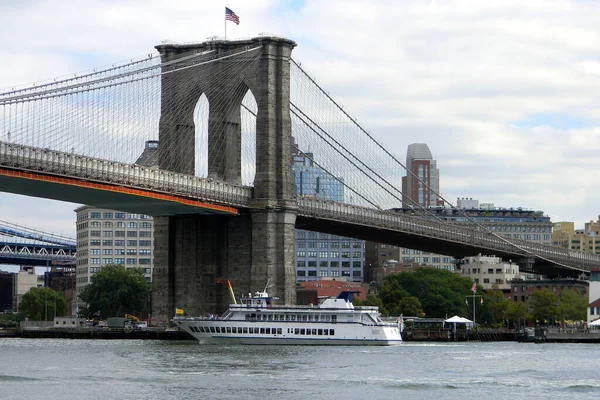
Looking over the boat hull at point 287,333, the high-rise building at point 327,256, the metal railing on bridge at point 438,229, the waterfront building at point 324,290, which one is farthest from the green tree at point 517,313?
the high-rise building at point 327,256

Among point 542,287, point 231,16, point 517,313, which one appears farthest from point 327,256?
point 231,16

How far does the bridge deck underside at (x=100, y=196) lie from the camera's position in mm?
83125

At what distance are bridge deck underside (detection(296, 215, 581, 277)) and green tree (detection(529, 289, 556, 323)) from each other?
239 cm

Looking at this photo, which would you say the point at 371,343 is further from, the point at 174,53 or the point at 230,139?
the point at 174,53

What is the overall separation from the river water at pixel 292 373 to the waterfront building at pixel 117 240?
231 feet

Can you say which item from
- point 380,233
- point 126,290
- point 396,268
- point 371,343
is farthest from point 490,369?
point 396,268

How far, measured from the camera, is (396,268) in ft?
530

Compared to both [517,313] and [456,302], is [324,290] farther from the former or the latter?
[517,313]

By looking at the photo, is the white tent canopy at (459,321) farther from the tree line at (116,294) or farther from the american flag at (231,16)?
the tree line at (116,294)

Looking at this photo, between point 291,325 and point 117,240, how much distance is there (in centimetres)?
7074

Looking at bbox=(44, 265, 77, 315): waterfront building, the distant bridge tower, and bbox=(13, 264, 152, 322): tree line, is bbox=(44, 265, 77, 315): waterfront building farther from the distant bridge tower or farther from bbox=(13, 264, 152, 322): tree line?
the distant bridge tower

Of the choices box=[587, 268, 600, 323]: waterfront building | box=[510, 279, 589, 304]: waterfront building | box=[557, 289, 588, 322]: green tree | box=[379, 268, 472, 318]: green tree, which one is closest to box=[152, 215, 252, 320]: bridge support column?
box=[379, 268, 472, 318]: green tree

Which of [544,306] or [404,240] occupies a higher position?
[404,240]

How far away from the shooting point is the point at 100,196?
292ft
